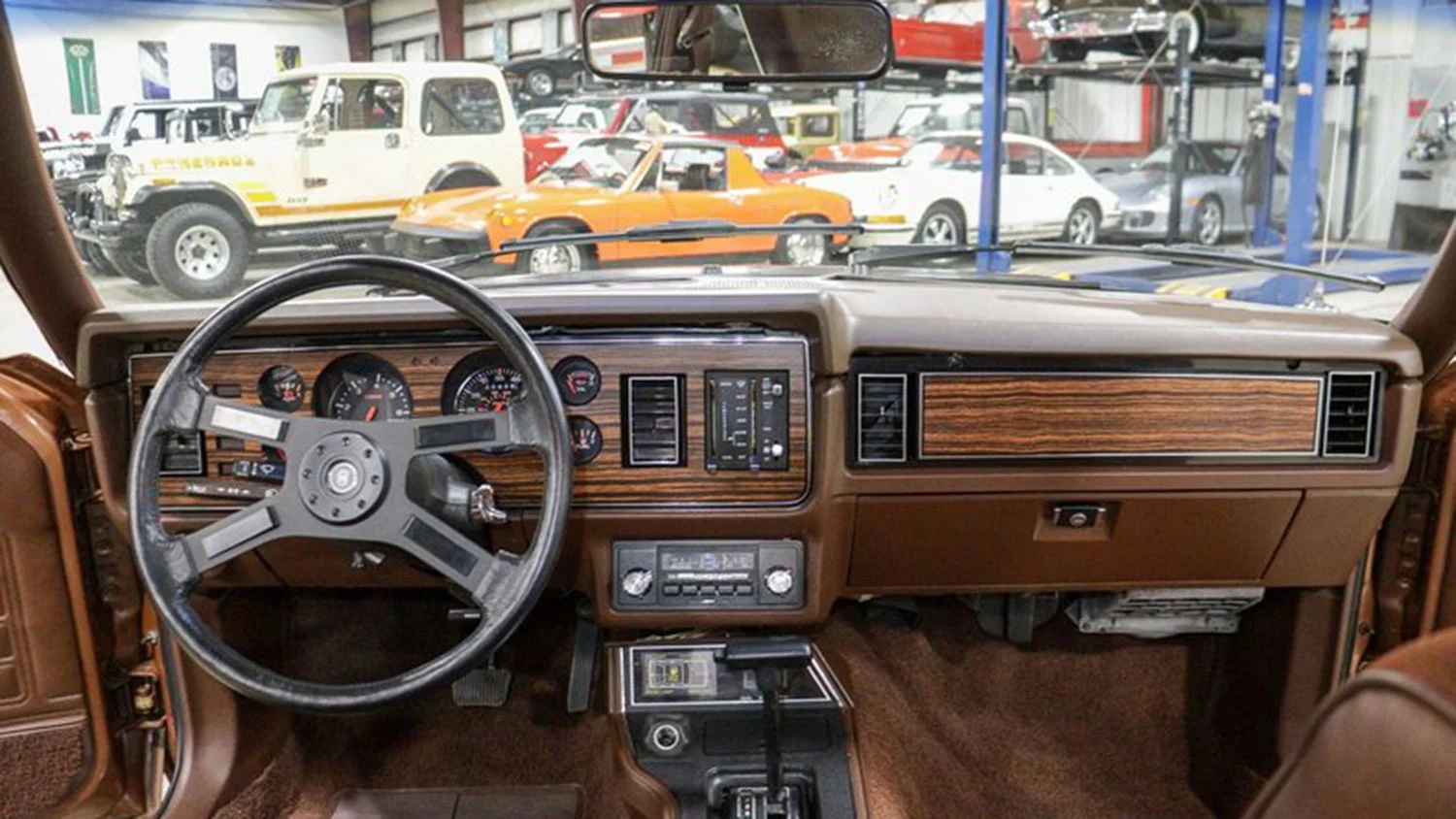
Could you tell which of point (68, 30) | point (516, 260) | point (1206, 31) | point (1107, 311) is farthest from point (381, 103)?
point (1206, 31)

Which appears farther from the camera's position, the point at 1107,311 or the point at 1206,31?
the point at 1206,31

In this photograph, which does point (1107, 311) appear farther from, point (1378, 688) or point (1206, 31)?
point (1206, 31)

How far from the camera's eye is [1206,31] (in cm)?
995

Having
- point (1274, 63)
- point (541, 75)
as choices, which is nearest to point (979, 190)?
point (1274, 63)

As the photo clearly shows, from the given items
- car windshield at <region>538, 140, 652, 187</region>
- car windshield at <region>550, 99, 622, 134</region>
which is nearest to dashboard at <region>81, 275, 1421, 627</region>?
car windshield at <region>538, 140, 652, 187</region>

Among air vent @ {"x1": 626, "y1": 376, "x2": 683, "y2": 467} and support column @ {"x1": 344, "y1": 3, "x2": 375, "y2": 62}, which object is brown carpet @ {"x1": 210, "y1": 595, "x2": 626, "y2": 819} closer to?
air vent @ {"x1": 626, "y1": 376, "x2": 683, "y2": 467}

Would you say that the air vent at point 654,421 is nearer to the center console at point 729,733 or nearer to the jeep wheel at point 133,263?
the center console at point 729,733

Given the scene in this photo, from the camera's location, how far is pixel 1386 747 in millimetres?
791

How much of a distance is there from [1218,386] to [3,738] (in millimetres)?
2264

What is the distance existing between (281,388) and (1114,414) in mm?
1456

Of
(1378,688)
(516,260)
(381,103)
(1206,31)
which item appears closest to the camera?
(1378,688)

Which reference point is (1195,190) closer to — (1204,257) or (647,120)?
(647,120)

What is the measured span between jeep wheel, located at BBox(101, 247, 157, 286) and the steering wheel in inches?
70.4

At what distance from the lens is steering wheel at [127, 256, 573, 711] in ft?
5.70
